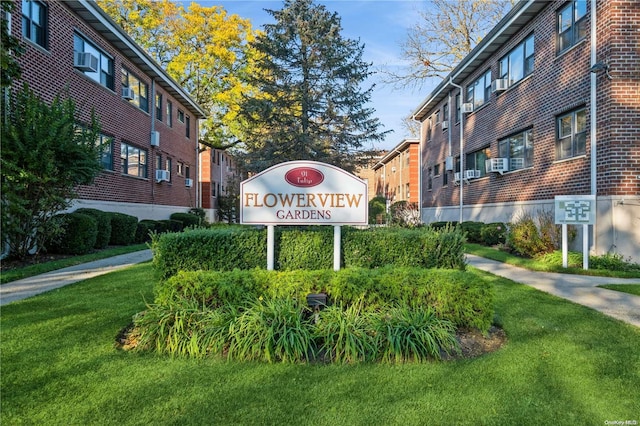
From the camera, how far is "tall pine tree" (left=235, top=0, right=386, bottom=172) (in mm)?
18312

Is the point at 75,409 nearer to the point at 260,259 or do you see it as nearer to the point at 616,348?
the point at 260,259

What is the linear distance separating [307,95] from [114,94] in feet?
25.8

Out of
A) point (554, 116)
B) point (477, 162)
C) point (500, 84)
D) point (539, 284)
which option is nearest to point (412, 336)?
point (539, 284)

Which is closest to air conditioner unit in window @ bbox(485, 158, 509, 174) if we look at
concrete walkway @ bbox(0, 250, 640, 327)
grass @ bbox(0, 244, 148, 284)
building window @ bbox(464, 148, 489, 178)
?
building window @ bbox(464, 148, 489, 178)

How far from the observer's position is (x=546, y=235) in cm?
1013

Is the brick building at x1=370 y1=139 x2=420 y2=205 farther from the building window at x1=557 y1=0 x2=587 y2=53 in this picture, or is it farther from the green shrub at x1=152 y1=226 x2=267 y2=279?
the green shrub at x1=152 y1=226 x2=267 y2=279

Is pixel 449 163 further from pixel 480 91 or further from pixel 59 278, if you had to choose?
pixel 59 278

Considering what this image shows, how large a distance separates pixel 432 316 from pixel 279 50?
56.3 feet

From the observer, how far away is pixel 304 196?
5.00 m

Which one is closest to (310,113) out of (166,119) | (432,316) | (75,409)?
(166,119)

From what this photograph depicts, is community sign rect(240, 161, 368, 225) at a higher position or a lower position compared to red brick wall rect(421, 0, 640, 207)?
lower

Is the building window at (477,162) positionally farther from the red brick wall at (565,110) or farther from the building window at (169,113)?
the building window at (169,113)

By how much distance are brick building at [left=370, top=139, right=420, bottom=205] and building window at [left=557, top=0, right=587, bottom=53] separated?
17.1 m

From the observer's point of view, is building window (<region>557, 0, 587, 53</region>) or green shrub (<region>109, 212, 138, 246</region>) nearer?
building window (<region>557, 0, 587, 53</region>)
